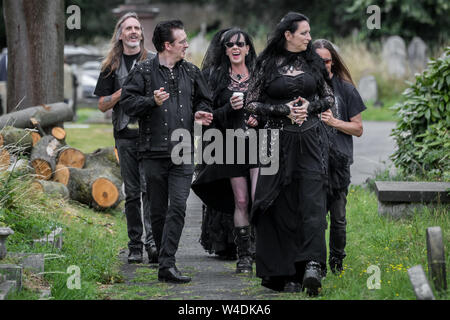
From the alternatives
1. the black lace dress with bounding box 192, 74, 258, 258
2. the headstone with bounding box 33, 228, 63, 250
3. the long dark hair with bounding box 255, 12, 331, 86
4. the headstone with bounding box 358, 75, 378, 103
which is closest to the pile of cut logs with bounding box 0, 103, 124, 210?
the headstone with bounding box 33, 228, 63, 250

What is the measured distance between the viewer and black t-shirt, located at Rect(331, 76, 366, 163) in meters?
7.37

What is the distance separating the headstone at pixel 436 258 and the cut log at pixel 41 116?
6.34 meters

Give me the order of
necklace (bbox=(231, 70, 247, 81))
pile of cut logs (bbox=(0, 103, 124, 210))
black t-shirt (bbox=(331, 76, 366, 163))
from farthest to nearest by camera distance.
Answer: pile of cut logs (bbox=(0, 103, 124, 210)) → necklace (bbox=(231, 70, 247, 81)) → black t-shirt (bbox=(331, 76, 366, 163))

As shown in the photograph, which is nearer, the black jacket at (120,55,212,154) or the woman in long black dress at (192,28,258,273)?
the black jacket at (120,55,212,154)

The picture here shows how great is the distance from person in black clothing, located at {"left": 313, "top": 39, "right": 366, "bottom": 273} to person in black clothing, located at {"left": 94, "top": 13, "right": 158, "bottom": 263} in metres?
1.71

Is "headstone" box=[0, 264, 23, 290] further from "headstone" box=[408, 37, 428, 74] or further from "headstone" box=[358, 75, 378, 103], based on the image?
"headstone" box=[408, 37, 428, 74]

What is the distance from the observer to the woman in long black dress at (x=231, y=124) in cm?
771

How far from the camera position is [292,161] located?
6660mm

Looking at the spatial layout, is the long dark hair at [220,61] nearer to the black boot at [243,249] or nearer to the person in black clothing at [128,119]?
the person in black clothing at [128,119]

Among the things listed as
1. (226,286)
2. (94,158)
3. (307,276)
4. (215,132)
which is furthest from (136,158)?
(94,158)

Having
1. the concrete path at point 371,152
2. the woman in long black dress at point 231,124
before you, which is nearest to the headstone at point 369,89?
the concrete path at point 371,152

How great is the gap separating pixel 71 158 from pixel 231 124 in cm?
392

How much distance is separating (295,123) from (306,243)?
2.86ft

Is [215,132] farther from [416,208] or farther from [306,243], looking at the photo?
Answer: [416,208]
